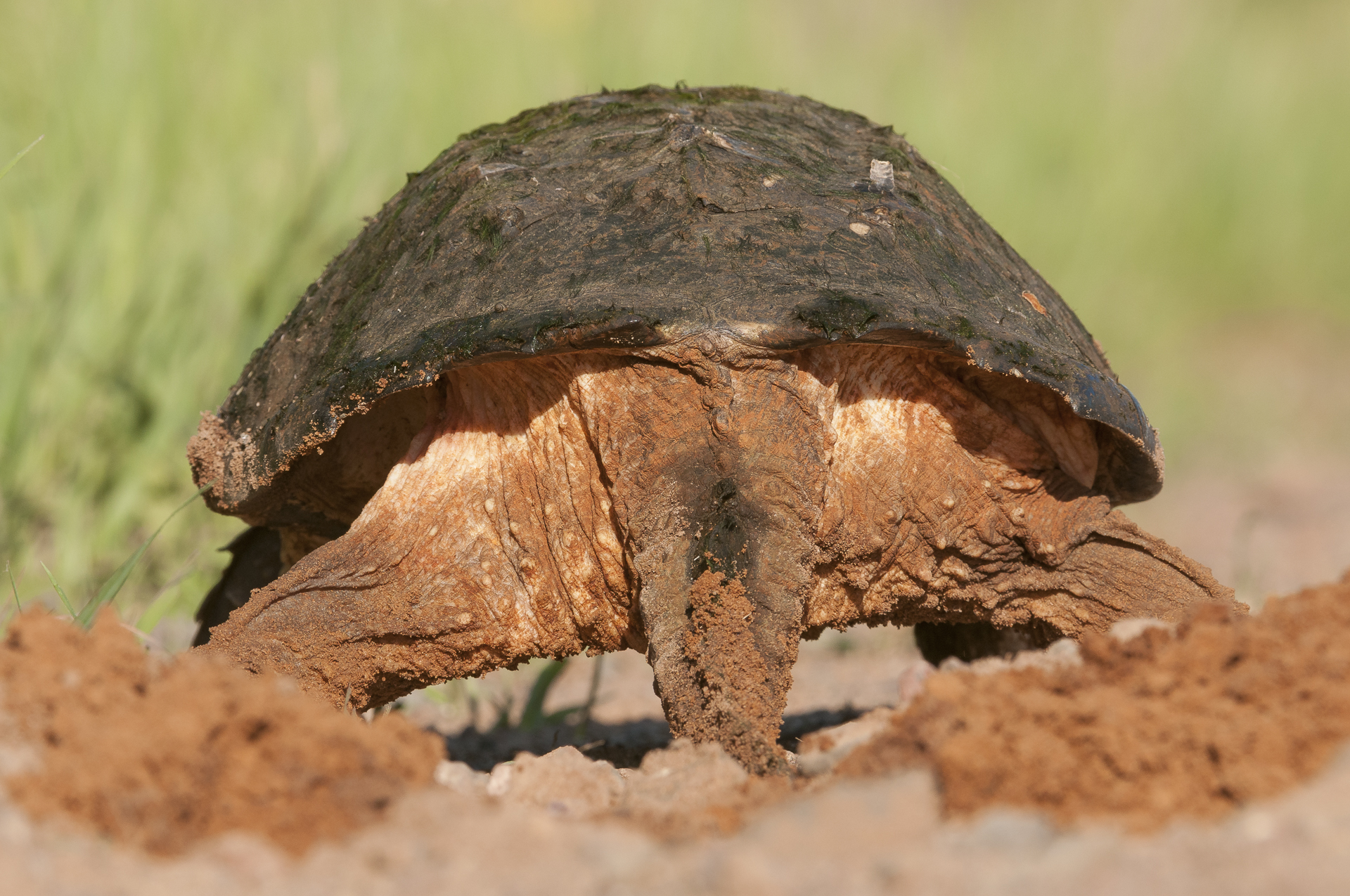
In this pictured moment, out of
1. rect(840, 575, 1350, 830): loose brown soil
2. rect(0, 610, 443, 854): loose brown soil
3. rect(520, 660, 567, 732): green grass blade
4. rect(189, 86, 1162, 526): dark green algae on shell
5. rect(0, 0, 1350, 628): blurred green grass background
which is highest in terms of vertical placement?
rect(0, 0, 1350, 628): blurred green grass background

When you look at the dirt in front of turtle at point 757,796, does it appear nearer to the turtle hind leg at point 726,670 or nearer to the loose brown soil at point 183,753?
the loose brown soil at point 183,753

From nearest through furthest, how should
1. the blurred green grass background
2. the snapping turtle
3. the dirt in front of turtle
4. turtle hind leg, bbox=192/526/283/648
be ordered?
the dirt in front of turtle < the snapping turtle < turtle hind leg, bbox=192/526/283/648 < the blurred green grass background

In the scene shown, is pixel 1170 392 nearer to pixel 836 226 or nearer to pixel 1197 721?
pixel 836 226

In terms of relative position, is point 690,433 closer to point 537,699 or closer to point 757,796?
point 757,796

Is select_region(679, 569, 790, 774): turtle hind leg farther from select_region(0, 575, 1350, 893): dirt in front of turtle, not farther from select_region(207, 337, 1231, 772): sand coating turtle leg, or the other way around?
select_region(0, 575, 1350, 893): dirt in front of turtle

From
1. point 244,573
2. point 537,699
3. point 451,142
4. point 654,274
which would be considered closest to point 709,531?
point 654,274

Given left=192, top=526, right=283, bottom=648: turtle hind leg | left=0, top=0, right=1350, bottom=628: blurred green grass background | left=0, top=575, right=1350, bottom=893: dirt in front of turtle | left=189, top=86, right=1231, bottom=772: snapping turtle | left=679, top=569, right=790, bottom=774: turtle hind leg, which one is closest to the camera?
left=0, top=575, right=1350, bottom=893: dirt in front of turtle

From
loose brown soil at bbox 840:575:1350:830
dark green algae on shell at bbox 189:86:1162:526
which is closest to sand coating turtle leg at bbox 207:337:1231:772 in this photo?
dark green algae on shell at bbox 189:86:1162:526

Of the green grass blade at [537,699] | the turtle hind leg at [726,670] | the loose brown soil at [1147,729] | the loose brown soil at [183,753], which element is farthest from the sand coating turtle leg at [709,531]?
the green grass blade at [537,699]
